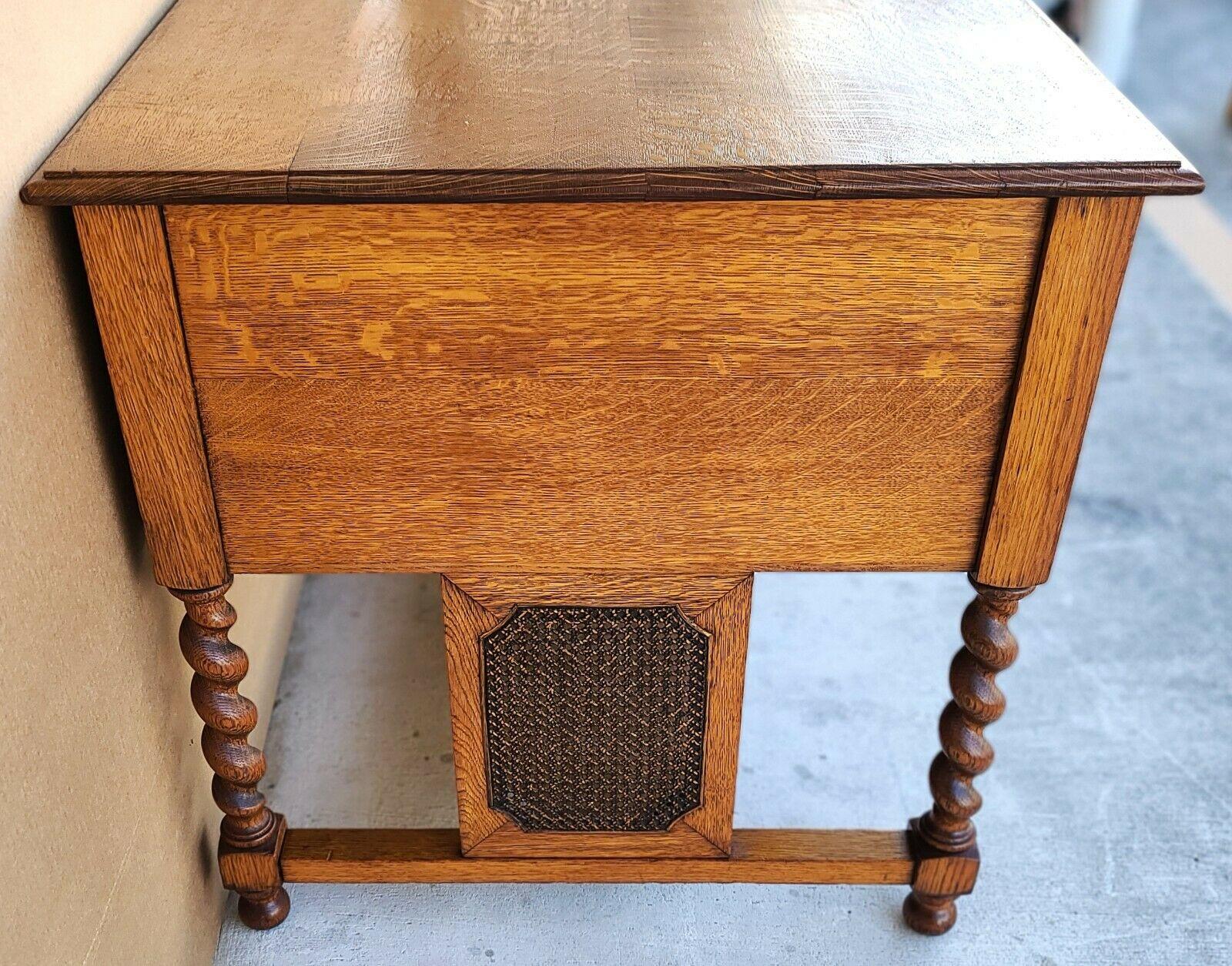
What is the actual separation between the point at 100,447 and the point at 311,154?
301 mm

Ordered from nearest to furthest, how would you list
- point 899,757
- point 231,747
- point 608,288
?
1. point 608,288
2. point 231,747
3. point 899,757

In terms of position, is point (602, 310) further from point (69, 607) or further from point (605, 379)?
point (69, 607)

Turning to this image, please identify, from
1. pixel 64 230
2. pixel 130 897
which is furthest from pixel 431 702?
pixel 64 230

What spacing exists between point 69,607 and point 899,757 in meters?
0.98

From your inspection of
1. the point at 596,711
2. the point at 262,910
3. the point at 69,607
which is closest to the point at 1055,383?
the point at 596,711

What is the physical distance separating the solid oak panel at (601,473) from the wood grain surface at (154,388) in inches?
0.8

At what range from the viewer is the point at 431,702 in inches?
60.4

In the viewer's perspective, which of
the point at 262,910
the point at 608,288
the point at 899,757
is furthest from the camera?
the point at 899,757

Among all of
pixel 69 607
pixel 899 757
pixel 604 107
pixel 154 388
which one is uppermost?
pixel 604 107

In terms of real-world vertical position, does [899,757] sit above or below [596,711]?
below

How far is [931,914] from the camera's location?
1.25 metres

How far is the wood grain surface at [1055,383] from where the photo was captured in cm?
85

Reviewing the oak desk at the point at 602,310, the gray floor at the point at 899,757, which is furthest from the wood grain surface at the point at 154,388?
the gray floor at the point at 899,757

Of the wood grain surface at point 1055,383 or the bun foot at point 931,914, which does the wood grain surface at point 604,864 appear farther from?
the wood grain surface at point 1055,383
